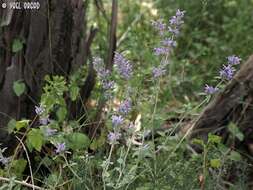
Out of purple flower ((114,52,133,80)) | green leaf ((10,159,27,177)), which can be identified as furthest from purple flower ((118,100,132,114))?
green leaf ((10,159,27,177))

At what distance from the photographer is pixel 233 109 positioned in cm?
285

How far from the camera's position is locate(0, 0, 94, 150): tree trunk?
267 centimetres

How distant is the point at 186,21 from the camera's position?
463 centimetres

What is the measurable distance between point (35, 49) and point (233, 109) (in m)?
0.90

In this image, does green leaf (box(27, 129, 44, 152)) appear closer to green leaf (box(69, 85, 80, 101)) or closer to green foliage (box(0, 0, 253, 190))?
green foliage (box(0, 0, 253, 190))

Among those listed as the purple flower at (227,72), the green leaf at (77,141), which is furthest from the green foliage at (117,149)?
the purple flower at (227,72)

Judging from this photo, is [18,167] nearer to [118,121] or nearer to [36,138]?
[36,138]

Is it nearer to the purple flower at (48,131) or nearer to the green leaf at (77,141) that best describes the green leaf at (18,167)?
the green leaf at (77,141)

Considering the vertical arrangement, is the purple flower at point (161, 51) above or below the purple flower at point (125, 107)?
above

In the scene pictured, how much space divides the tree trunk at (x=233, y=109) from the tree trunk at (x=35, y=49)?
64cm

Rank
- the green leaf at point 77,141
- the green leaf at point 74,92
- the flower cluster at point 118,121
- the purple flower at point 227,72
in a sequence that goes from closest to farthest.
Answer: the flower cluster at point 118,121 < the purple flower at point 227,72 < the green leaf at point 77,141 < the green leaf at point 74,92

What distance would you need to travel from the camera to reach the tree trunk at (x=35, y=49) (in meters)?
2.67

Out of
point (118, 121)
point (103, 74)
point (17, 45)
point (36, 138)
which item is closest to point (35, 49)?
point (17, 45)

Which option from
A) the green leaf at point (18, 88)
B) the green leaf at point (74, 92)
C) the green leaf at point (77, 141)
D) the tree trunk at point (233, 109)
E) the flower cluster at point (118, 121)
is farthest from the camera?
the tree trunk at point (233, 109)
